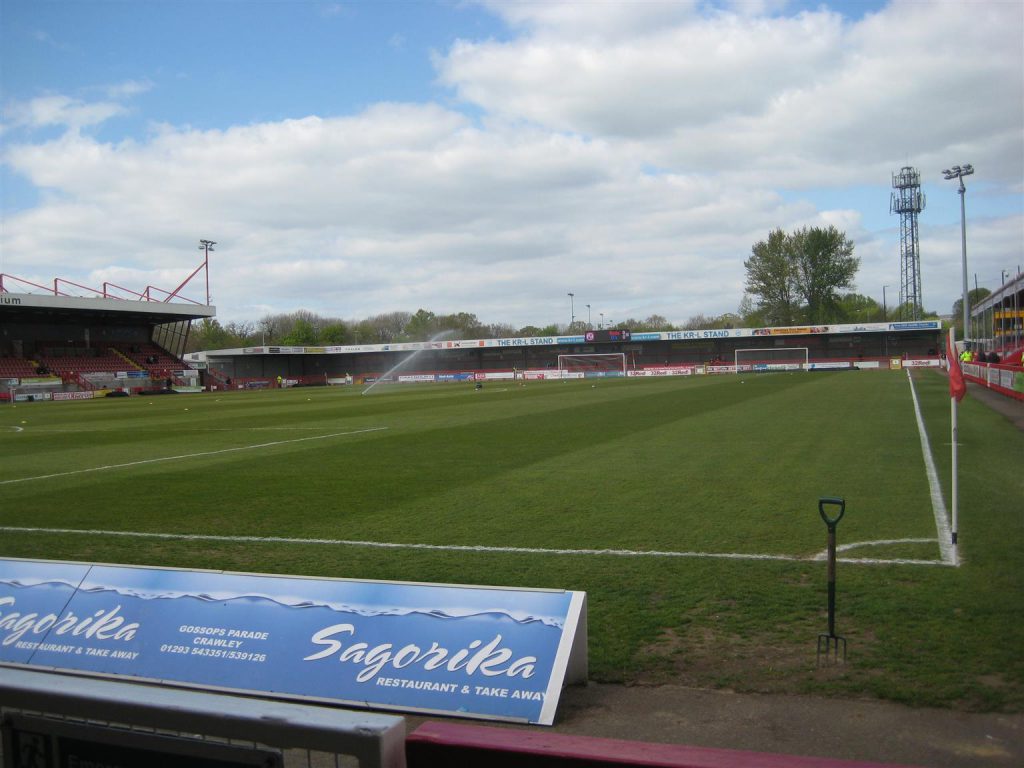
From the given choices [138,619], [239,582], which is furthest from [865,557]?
[138,619]

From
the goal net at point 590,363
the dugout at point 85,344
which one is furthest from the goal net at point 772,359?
the dugout at point 85,344

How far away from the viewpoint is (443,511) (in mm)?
10531

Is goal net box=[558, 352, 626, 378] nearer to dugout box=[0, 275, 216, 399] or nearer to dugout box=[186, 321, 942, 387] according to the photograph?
dugout box=[186, 321, 942, 387]

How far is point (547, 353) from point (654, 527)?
8395 centimetres

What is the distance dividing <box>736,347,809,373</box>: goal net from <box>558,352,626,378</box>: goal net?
1200 centimetres

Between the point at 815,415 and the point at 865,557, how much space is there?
16.4 meters

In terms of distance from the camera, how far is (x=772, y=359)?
80.8 metres

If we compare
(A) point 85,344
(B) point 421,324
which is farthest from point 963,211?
(B) point 421,324

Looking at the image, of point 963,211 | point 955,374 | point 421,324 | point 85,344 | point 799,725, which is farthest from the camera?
point 421,324

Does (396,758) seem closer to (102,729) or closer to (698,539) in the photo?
(102,729)

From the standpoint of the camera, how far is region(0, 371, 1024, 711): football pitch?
544 cm

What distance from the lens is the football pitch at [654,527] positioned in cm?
544

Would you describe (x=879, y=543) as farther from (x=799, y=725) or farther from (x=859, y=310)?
(x=859, y=310)

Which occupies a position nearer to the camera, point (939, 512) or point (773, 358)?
point (939, 512)
